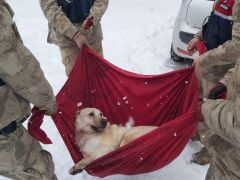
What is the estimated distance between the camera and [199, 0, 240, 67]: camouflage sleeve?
2.52 meters

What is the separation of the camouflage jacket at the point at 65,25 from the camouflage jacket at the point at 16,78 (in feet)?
4.36

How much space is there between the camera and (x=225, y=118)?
1798 mm

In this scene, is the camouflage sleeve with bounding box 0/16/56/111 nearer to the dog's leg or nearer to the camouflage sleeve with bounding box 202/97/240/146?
the dog's leg

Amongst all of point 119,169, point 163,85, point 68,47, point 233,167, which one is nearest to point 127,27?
point 68,47

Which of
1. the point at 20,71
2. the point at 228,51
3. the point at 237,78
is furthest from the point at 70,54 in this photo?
the point at 237,78

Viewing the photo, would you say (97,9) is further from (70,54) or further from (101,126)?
(101,126)

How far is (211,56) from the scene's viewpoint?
2869 mm

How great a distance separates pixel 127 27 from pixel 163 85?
5.05 meters

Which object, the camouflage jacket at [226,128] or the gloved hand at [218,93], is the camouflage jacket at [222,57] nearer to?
the gloved hand at [218,93]

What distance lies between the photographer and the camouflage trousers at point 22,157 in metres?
2.46

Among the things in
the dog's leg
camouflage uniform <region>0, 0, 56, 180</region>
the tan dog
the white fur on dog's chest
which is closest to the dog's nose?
the tan dog

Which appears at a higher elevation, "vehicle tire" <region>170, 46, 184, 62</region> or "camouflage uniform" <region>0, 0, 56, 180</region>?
"camouflage uniform" <region>0, 0, 56, 180</region>

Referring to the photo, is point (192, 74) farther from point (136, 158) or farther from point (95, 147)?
point (95, 147)

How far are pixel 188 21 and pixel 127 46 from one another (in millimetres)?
1934
